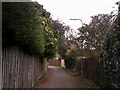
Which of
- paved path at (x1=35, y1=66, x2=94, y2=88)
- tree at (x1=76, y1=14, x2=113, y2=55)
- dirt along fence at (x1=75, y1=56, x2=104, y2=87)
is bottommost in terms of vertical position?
paved path at (x1=35, y1=66, x2=94, y2=88)

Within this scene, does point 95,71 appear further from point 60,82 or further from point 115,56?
point 115,56

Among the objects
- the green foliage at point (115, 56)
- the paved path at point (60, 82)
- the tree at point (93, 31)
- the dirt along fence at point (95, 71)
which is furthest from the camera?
the tree at point (93, 31)

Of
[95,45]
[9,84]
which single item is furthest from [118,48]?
[95,45]

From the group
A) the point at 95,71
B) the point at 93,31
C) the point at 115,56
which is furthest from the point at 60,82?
the point at 115,56

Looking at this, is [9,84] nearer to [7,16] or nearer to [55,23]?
[7,16]

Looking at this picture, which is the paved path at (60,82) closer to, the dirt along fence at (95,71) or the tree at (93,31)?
the dirt along fence at (95,71)

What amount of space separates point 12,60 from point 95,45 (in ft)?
39.8

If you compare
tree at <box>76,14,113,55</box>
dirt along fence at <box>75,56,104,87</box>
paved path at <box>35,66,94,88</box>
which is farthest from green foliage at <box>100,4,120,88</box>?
tree at <box>76,14,113,55</box>

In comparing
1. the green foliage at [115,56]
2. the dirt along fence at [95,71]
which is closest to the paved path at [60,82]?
the dirt along fence at [95,71]

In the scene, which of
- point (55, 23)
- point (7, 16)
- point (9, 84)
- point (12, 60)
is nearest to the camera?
point (7, 16)

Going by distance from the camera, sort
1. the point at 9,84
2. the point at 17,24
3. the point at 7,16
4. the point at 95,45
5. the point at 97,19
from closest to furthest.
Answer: the point at 7,16
the point at 17,24
the point at 9,84
the point at 95,45
the point at 97,19

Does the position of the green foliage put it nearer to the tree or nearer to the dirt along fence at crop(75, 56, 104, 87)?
the dirt along fence at crop(75, 56, 104, 87)

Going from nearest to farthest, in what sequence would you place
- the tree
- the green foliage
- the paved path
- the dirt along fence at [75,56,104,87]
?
the green foliage, the dirt along fence at [75,56,104,87], the paved path, the tree

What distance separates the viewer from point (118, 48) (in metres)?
8.27
